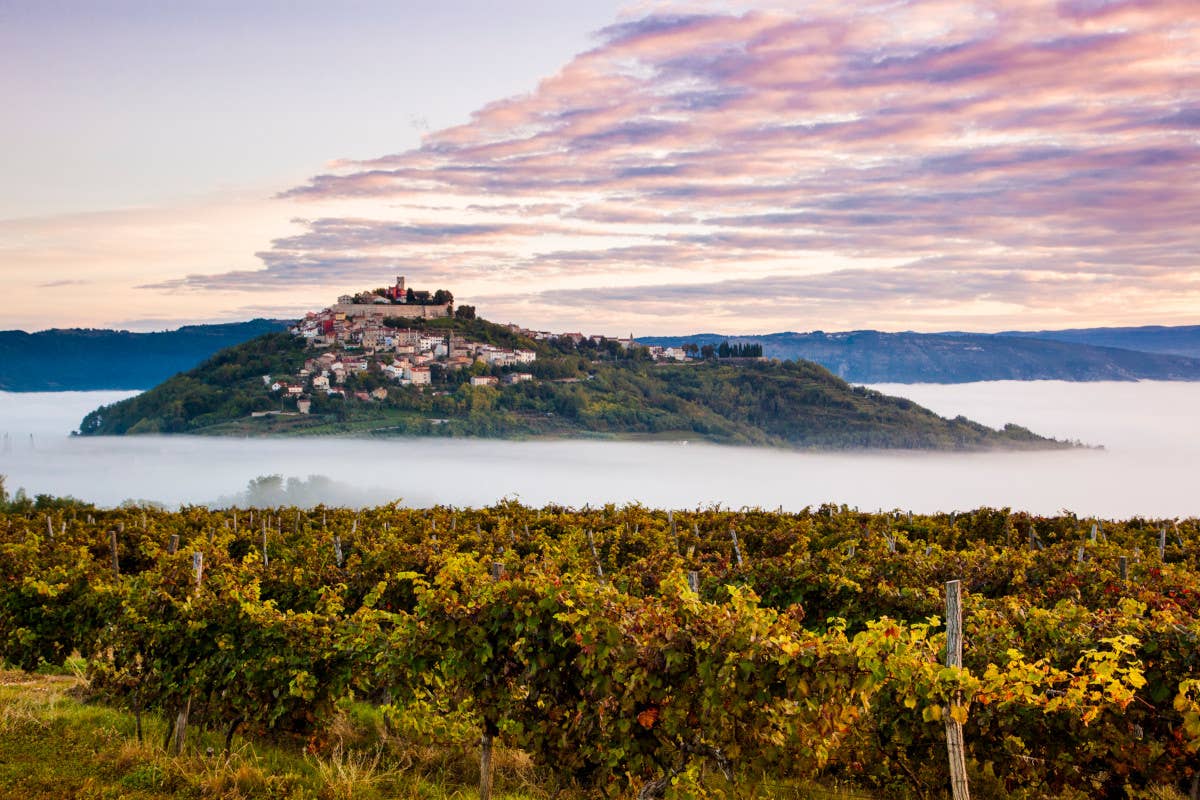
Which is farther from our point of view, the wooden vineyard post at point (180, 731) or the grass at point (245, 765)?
the wooden vineyard post at point (180, 731)

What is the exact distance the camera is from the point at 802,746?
19.7 feet

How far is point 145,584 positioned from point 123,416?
19797cm

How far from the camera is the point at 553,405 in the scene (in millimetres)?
179625

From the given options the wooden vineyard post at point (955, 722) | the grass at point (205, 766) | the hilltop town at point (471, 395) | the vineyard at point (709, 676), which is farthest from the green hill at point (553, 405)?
the wooden vineyard post at point (955, 722)

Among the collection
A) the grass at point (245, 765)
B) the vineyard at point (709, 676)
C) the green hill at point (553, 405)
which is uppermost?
the green hill at point (553, 405)

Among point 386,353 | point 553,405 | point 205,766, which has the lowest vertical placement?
point 205,766

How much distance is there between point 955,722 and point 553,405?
173912mm

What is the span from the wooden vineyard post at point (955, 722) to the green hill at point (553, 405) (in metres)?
161

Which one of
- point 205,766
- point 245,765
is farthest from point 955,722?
point 205,766

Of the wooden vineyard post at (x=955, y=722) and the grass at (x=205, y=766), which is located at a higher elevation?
the wooden vineyard post at (x=955, y=722)

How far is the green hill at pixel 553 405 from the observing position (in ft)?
550

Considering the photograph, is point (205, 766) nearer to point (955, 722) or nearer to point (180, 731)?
point (180, 731)

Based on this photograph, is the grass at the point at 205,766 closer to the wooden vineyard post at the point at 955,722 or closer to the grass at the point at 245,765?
the grass at the point at 245,765

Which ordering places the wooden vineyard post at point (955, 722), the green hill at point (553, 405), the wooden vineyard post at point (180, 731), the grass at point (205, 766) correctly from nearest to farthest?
the wooden vineyard post at point (955, 722)
the grass at point (205, 766)
the wooden vineyard post at point (180, 731)
the green hill at point (553, 405)
